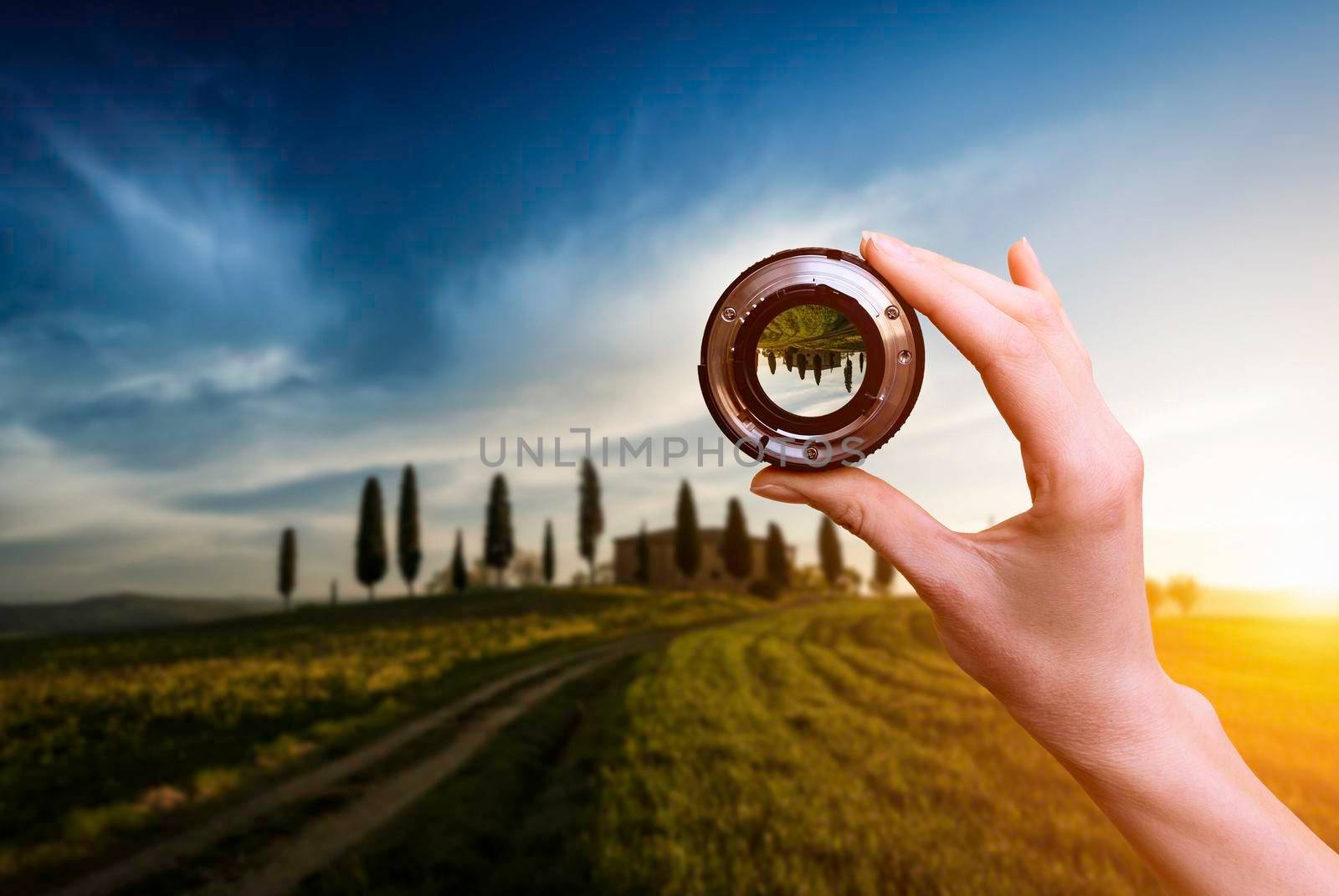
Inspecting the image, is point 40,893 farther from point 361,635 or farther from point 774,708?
point 361,635

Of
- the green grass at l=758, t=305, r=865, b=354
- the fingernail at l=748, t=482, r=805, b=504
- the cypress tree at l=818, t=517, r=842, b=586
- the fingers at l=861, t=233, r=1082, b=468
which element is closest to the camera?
the fingers at l=861, t=233, r=1082, b=468

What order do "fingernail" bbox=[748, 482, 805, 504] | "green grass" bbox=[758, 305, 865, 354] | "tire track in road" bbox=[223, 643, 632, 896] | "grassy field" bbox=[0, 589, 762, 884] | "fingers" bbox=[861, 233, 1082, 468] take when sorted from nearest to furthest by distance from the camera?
"fingers" bbox=[861, 233, 1082, 468], "fingernail" bbox=[748, 482, 805, 504], "green grass" bbox=[758, 305, 865, 354], "tire track in road" bbox=[223, 643, 632, 896], "grassy field" bbox=[0, 589, 762, 884]

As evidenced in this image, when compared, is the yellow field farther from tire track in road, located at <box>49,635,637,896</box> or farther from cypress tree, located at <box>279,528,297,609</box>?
cypress tree, located at <box>279,528,297,609</box>

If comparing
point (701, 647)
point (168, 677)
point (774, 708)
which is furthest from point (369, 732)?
point (701, 647)

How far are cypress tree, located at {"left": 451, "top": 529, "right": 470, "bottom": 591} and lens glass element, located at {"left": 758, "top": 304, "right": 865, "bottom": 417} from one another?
99.0m

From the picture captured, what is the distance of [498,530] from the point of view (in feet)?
305

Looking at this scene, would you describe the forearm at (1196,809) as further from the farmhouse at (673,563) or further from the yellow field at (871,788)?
the farmhouse at (673,563)

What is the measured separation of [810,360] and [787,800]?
11.2 m

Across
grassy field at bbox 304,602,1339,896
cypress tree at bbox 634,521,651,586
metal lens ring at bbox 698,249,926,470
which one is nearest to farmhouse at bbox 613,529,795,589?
cypress tree at bbox 634,521,651,586

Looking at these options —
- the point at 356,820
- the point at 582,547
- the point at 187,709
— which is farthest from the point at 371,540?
the point at 356,820

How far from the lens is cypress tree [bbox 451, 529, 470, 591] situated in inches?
3856

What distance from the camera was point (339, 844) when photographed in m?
11.2

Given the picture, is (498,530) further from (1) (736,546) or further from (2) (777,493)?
(2) (777,493)

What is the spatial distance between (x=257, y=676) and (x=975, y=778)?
24564 mm
